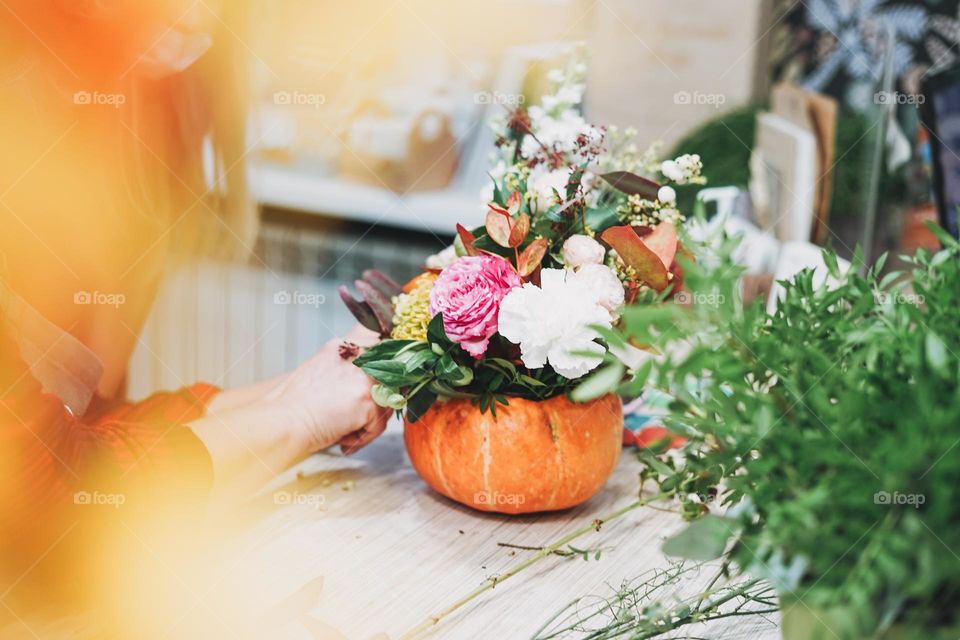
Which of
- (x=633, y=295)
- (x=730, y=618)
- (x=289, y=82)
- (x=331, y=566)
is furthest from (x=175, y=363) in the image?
(x=730, y=618)

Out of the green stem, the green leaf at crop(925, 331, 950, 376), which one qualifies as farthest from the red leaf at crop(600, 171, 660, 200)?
the green leaf at crop(925, 331, 950, 376)

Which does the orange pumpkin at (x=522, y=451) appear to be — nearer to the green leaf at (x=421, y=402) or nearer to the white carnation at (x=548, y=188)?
the green leaf at (x=421, y=402)

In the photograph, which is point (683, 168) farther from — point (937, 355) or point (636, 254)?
point (937, 355)

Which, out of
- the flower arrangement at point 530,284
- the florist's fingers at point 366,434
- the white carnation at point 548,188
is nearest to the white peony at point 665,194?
the flower arrangement at point 530,284

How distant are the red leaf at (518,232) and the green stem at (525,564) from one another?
1.02ft

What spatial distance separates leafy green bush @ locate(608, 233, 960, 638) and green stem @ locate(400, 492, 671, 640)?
300 millimetres

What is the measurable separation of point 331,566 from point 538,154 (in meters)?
0.53

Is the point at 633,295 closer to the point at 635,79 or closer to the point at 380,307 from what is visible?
the point at 380,307

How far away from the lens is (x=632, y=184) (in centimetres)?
99

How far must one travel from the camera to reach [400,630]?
78cm

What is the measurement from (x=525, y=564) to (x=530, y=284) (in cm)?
28

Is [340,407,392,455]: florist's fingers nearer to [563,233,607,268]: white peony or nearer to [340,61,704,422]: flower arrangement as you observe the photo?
[340,61,704,422]: flower arrangement

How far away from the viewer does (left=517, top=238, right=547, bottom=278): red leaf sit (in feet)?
2.99

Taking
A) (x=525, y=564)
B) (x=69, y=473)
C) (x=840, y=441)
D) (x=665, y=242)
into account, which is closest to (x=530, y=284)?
(x=665, y=242)
